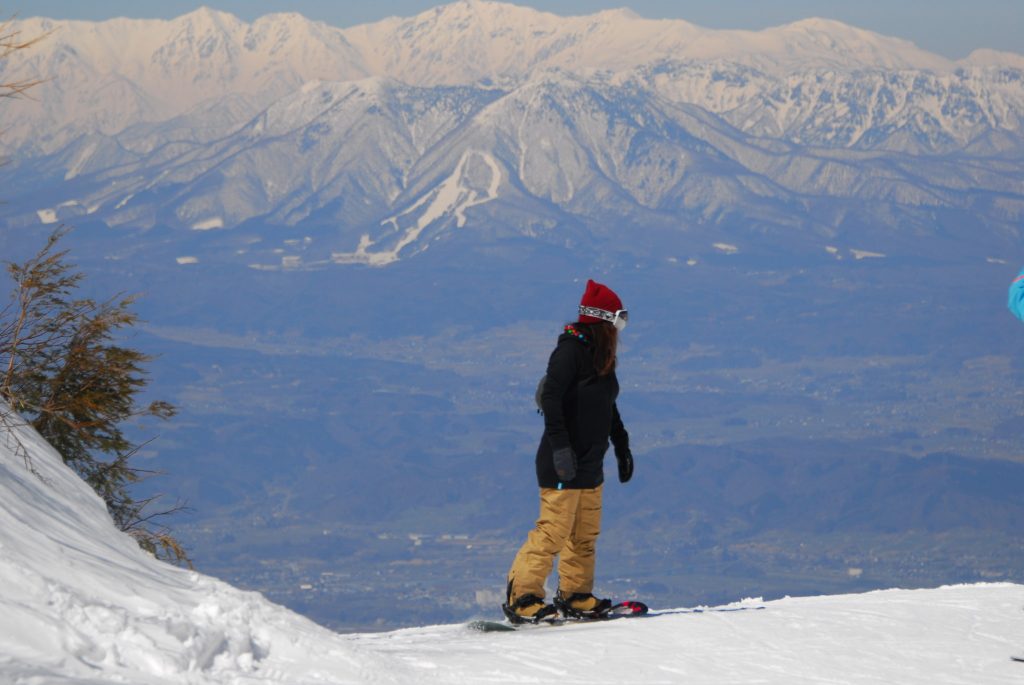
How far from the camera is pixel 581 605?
8430mm

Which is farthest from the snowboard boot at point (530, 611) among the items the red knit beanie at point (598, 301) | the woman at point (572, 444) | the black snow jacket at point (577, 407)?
the red knit beanie at point (598, 301)

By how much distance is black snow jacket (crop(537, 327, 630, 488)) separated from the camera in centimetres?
787

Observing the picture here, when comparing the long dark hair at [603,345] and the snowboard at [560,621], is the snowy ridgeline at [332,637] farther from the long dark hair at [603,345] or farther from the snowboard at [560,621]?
the long dark hair at [603,345]

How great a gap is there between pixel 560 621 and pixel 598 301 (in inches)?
75.1

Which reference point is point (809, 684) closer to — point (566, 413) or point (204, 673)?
point (566, 413)

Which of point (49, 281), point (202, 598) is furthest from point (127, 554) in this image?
point (49, 281)

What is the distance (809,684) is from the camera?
262 inches

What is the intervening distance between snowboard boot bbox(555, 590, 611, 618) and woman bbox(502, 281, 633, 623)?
2 centimetres

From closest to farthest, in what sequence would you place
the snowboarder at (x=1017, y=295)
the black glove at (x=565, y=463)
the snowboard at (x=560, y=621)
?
the snowboarder at (x=1017, y=295) → the black glove at (x=565, y=463) → the snowboard at (x=560, y=621)

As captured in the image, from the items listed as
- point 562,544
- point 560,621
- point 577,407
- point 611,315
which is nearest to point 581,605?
point 560,621

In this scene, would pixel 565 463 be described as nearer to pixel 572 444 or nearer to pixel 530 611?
pixel 572 444

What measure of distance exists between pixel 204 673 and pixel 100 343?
703 centimetres

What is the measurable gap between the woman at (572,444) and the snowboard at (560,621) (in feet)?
0.14

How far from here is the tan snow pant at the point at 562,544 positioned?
26.4ft
